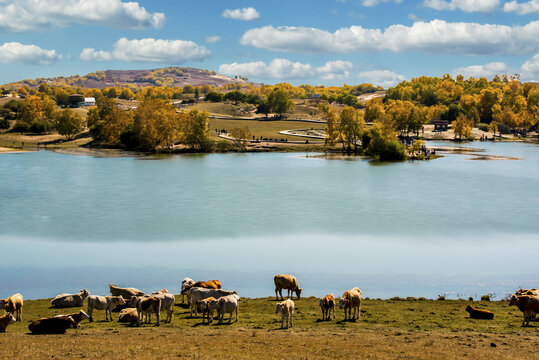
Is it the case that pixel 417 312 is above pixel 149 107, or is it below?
below

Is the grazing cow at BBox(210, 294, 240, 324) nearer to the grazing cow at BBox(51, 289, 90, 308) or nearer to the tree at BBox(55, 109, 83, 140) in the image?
the grazing cow at BBox(51, 289, 90, 308)

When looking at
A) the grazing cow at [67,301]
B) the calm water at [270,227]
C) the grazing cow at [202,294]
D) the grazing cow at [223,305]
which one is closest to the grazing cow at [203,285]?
the grazing cow at [202,294]

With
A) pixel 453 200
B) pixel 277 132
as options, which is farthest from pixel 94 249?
pixel 277 132

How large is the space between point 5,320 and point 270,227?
40313mm

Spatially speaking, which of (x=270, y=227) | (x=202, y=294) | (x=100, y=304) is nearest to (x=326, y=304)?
(x=202, y=294)

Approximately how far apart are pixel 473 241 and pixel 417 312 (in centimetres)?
2861

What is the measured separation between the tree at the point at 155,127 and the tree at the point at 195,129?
2132mm

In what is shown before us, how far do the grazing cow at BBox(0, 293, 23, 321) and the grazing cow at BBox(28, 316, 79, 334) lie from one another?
3.39m

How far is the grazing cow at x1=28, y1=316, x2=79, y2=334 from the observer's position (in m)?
22.8

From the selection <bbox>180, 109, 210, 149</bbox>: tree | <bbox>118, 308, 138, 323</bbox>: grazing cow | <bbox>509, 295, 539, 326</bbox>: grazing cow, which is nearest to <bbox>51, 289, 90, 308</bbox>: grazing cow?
<bbox>118, 308, 138, 323</bbox>: grazing cow

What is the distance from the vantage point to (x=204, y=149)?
150750 mm

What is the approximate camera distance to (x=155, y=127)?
148m

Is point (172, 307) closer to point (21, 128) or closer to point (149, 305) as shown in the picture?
point (149, 305)

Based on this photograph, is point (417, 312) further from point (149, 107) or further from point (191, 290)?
point (149, 107)
